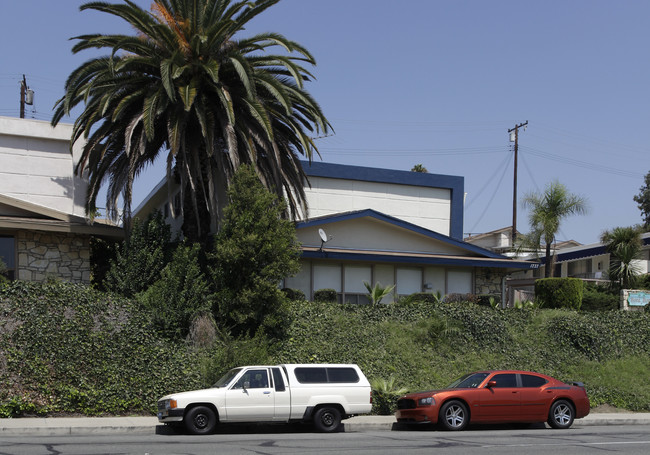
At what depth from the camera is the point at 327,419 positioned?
1609cm

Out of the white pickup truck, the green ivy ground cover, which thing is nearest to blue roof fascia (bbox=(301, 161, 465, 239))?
the green ivy ground cover

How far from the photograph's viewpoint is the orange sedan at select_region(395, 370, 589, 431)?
16.4m

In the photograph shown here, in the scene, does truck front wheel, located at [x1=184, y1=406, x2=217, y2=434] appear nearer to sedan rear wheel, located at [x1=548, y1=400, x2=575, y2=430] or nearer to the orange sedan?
the orange sedan

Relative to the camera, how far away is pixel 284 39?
2495 centimetres

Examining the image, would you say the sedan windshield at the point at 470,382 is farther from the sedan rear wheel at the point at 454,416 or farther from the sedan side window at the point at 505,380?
the sedan rear wheel at the point at 454,416

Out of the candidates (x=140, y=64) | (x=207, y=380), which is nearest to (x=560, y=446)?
(x=207, y=380)

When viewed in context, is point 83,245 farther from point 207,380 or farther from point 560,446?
point 560,446

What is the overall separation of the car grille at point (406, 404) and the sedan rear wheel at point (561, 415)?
3.28 metres

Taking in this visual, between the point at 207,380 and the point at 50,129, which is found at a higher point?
the point at 50,129

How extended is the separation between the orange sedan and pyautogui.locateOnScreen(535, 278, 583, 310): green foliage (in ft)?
35.4

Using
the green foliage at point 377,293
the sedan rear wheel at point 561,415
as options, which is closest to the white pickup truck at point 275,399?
the sedan rear wheel at point 561,415

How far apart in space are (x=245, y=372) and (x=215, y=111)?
11.5m

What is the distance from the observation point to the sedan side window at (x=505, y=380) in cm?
1712

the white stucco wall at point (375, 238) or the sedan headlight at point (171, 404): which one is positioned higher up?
the white stucco wall at point (375, 238)
